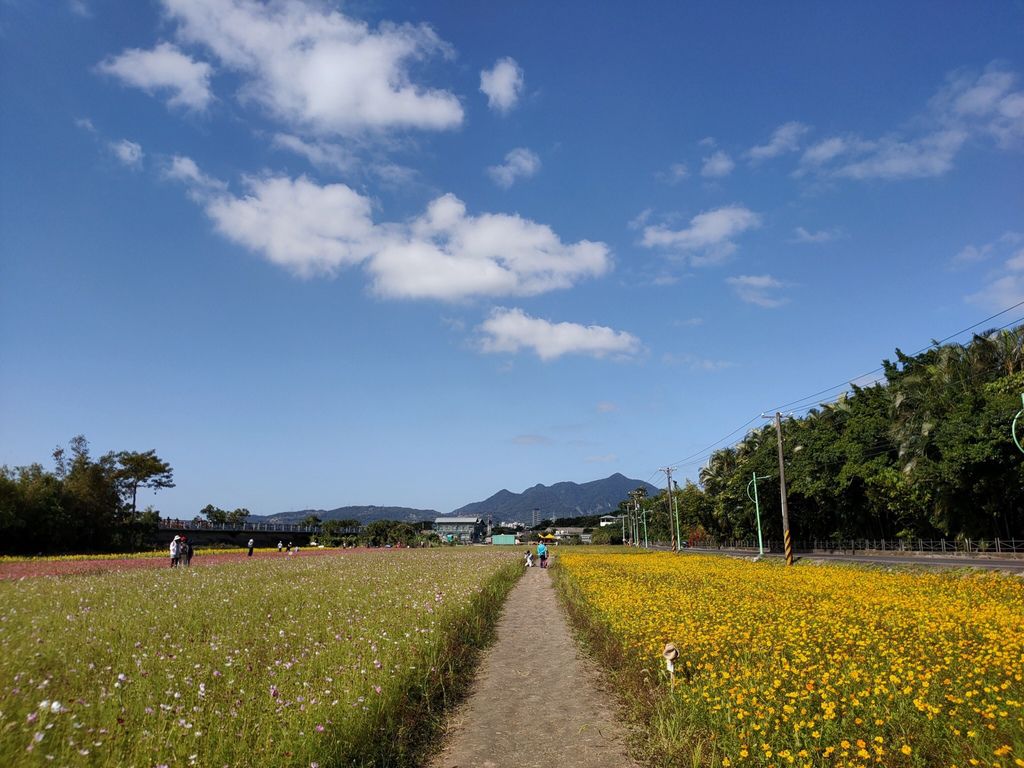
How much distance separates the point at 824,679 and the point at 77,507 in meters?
64.4

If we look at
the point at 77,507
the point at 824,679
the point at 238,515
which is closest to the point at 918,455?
the point at 824,679

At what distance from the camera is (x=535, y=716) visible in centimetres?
754

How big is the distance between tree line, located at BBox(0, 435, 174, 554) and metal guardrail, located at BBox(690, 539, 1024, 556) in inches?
2525

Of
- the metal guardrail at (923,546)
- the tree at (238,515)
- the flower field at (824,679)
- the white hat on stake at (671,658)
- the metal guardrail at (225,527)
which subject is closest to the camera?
the flower field at (824,679)

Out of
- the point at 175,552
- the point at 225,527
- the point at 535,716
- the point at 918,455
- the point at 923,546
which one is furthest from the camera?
the point at 225,527

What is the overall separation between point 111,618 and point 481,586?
1019cm

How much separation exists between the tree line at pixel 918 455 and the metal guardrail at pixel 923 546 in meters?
0.78

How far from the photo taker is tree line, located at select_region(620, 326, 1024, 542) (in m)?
34.2

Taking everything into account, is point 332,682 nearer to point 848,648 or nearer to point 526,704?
point 526,704

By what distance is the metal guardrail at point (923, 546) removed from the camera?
38.3 m

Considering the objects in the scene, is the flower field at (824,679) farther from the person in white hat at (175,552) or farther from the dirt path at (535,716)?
the person in white hat at (175,552)

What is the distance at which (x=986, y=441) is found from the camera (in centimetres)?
3288

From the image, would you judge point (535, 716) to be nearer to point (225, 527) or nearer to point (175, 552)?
point (175, 552)

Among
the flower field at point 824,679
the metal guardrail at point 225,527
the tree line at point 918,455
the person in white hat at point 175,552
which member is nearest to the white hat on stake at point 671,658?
the flower field at point 824,679
